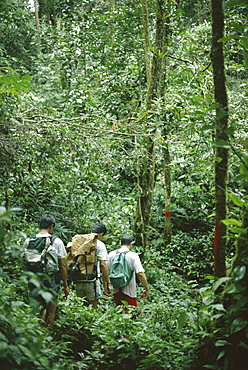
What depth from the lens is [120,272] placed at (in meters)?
5.88

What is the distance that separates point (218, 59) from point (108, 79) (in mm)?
7353

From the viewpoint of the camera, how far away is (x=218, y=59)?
376 cm

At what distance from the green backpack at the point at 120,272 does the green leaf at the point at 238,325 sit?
9.26 ft

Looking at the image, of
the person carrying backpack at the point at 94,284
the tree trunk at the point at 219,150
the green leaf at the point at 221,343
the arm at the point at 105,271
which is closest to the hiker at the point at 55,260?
the person carrying backpack at the point at 94,284

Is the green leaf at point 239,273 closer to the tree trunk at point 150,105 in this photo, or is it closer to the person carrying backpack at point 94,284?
the person carrying backpack at point 94,284

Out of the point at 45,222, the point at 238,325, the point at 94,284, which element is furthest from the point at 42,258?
the point at 238,325

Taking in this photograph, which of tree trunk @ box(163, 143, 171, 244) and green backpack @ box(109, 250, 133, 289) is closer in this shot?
green backpack @ box(109, 250, 133, 289)

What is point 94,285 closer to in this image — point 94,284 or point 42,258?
point 94,284

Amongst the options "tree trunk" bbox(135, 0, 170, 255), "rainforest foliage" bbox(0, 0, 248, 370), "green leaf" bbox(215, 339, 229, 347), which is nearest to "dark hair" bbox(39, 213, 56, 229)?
"rainforest foliage" bbox(0, 0, 248, 370)

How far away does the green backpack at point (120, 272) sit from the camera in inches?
230

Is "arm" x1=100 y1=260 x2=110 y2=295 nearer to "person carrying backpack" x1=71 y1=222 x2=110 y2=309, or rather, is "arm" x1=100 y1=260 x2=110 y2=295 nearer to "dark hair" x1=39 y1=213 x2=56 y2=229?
"person carrying backpack" x1=71 y1=222 x2=110 y2=309

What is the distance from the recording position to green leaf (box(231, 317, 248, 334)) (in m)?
3.13

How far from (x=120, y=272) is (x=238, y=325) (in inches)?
115

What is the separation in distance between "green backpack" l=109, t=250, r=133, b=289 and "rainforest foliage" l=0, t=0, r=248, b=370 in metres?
0.56
